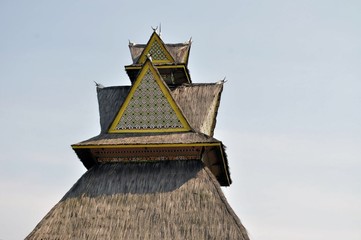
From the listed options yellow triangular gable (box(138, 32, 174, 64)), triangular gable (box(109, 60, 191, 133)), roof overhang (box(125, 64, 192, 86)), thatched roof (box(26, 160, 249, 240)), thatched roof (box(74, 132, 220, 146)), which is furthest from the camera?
yellow triangular gable (box(138, 32, 174, 64))

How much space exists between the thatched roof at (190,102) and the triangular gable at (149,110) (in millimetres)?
423

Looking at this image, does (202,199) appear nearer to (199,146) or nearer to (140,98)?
(199,146)

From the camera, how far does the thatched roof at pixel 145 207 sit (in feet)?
41.3

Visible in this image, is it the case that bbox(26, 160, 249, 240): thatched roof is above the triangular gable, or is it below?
below

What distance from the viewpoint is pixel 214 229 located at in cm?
1239

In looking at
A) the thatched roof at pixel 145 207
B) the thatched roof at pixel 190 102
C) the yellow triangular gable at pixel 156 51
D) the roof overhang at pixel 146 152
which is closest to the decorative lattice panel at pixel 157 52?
the yellow triangular gable at pixel 156 51

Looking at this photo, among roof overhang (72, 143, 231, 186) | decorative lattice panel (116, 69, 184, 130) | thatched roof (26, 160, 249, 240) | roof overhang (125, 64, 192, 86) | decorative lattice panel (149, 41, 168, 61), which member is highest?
decorative lattice panel (149, 41, 168, 61)

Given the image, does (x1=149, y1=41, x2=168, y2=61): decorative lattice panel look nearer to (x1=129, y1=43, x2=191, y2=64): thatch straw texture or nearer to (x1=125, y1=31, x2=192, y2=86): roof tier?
(x1=125, y1=31, x2=192, y2=86): roof tier

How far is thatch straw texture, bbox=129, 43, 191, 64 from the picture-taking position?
1868 centimetres

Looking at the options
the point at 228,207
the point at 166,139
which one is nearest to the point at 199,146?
the point at 166,139

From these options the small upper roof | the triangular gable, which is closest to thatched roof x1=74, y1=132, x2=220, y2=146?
the triangular gable

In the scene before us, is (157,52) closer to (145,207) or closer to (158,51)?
(158,51)

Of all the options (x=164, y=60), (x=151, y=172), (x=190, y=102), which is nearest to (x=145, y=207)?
(x=151, y=172)

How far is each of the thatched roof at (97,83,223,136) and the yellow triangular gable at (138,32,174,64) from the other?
1.55m
